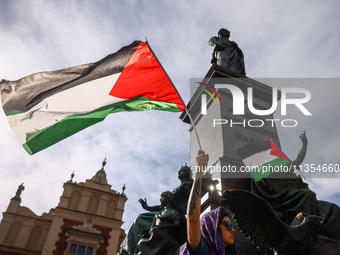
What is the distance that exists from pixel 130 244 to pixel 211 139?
7.45ft

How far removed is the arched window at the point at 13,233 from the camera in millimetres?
22703

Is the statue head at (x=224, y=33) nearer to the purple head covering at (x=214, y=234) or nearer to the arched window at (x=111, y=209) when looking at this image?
the purple head covering at (x=214, y=234)

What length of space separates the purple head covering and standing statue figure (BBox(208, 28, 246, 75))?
5.64 meters

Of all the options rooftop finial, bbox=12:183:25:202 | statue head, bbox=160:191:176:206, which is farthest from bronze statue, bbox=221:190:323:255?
rooftop finial, bbox=12:183:25:202

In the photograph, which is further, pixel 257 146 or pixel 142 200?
pixel 142 200

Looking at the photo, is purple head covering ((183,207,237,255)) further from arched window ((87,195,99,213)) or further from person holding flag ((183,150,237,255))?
arched window ((87,195,99,213))

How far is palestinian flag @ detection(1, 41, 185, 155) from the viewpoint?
431 centimetres

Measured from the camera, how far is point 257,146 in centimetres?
480

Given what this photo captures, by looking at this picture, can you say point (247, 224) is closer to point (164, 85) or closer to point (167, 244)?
point (167, 244)

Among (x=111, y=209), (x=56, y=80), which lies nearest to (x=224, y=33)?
(x=56, y=80)

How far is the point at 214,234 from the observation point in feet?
7.72

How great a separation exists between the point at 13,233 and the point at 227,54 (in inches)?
902

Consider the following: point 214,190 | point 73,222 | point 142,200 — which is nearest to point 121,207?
point 73,222

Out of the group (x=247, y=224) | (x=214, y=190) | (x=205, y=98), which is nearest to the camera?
(x=247, y=224)
